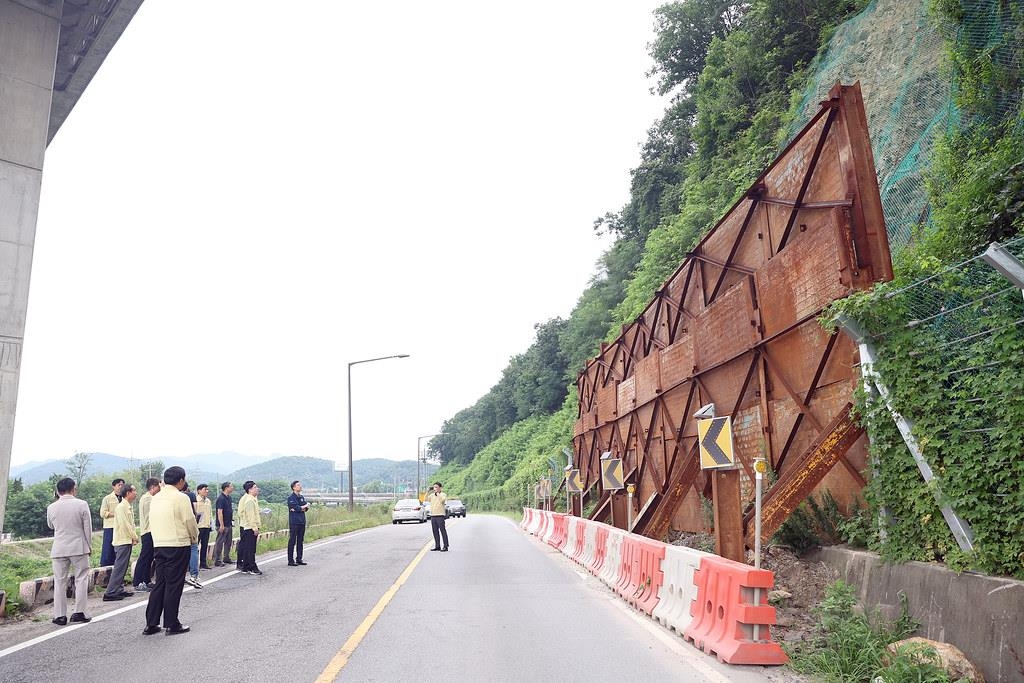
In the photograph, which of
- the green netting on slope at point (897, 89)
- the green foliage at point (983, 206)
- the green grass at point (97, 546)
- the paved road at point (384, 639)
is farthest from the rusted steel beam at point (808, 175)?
the green grass at point (97, 546)

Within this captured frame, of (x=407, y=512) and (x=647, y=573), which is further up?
(x=407, y=512)

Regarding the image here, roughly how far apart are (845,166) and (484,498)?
76.2m

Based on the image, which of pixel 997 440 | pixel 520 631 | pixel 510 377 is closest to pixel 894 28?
pixel 997 440

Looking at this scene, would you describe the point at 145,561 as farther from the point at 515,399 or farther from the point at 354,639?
the point at 515,399

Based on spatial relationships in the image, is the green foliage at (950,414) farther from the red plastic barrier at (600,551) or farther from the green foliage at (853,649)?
the red plastic barrier at (600,551)

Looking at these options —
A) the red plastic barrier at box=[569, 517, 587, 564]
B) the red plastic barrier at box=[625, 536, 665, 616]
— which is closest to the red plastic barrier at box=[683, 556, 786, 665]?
the red plastic barrier at box=[625, 536, 665, 616]

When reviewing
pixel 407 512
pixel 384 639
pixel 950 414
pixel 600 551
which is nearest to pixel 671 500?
pixel 600 551

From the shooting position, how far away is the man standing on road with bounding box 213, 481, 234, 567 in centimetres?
1623

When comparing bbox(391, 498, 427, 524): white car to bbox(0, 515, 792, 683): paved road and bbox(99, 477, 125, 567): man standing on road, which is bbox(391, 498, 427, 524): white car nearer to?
bbox(0, 515, 792, 683): paved road

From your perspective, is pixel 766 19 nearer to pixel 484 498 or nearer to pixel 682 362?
pixel 682 362

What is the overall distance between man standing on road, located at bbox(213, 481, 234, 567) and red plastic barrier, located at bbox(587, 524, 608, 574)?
25.4 ft

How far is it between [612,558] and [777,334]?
452 centimetres

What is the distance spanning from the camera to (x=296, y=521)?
16625 mm

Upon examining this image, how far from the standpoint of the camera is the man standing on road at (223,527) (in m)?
16.2
